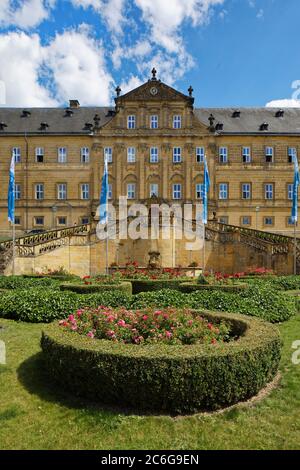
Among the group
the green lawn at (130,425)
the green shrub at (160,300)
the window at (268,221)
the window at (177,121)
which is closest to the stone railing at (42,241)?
the green shrub at (160,300)

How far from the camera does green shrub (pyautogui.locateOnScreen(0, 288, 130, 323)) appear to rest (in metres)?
11.1

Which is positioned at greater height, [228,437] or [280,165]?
[280,165]

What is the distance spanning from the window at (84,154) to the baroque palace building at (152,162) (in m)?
0.11

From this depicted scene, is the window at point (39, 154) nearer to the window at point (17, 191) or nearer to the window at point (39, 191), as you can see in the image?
the window at point (39, 191)

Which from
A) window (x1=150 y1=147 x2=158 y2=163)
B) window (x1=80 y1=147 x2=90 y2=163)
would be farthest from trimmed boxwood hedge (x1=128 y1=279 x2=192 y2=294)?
window (x1=80 y1=147 x2=90 y2=163)

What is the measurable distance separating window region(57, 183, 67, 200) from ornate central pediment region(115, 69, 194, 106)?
429 inches

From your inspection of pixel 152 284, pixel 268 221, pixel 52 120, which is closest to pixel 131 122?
pixel 52 120

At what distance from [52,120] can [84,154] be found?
6367mm

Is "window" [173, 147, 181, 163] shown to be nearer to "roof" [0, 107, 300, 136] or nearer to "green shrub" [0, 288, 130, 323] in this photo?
"roof" [0, 107, 300, 136]

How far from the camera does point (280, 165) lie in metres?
42.6

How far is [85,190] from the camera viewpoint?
4234 centimetres
